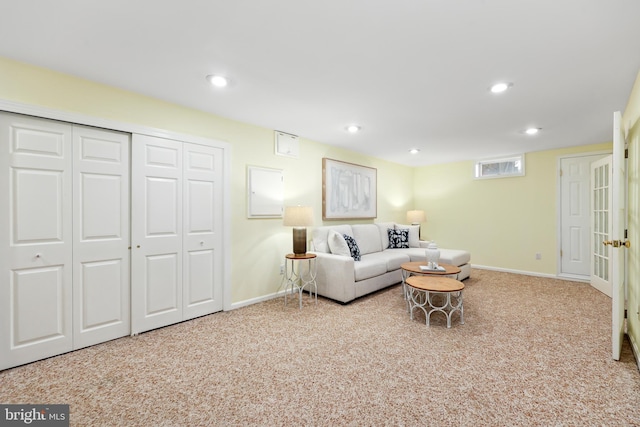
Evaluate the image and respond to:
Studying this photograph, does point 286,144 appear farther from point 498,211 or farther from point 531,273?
point 531,273

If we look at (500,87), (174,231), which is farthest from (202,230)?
(500,87)

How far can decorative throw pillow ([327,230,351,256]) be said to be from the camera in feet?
12.3

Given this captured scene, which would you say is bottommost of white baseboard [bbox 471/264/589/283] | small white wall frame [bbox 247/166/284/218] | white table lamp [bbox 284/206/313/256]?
white baseboard [bbox 471/264/589/283]

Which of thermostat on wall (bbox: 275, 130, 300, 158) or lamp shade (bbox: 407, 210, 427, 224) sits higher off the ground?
thermostat on wall (bbox: 275, 130, 300, 158)

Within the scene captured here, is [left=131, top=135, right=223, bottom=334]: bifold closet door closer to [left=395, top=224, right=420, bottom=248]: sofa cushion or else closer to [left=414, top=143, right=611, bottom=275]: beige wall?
[left=395, top=224, right=420, bottom=248]: sofa cushion

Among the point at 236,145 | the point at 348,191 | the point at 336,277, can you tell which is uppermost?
the point at 236,145

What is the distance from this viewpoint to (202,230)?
2.99 metres

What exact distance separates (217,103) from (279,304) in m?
2.41

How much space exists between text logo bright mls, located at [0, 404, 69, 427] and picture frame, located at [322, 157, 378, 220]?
339 centimetres

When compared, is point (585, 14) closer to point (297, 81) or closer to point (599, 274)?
point (297, 81)

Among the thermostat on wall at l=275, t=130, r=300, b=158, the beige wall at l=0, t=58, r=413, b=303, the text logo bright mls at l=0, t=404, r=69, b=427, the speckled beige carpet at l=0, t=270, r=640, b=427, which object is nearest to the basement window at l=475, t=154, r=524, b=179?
the beige wall at l=0, t=58, r=413, b=303

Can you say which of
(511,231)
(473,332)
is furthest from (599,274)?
(473,332)

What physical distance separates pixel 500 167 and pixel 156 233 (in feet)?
19.0

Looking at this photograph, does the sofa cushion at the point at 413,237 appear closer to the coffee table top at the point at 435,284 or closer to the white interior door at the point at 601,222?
the coffee table top at the point at 435,284
